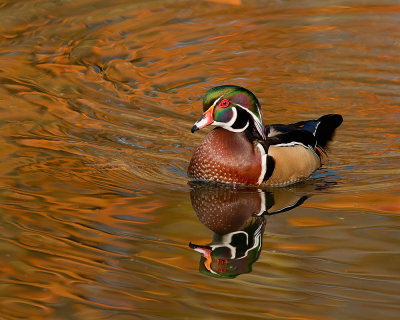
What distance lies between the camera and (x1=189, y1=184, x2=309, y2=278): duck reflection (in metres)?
5.00

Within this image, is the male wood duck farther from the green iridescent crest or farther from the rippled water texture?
the rippled water texture

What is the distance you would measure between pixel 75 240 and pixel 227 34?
19.4ft

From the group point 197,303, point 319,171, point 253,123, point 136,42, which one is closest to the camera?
point 197,303

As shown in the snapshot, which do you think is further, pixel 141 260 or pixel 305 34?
pixel 305 34

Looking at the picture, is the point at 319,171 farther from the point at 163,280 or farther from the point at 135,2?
the point at 135,2

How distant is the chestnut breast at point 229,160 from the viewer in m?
6.59

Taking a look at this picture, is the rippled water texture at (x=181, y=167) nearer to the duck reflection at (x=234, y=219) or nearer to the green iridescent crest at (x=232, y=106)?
the duck reflection at (x=234, y=219)

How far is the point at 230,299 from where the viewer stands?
443 centimetres

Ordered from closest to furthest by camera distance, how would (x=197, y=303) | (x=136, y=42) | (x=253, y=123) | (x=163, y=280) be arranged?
(x=197, y=303) → (x=163, y=280) → (x=253, y=123) → (x=136, y=42)


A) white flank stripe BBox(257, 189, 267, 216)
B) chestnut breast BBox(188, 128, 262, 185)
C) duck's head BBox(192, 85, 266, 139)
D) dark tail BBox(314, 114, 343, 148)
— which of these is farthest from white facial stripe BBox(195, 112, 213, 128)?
dark tail BBox(314, 114, 343, 148)

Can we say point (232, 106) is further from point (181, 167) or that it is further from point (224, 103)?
point (181, 167)

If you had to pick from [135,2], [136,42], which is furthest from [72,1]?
[136,42]

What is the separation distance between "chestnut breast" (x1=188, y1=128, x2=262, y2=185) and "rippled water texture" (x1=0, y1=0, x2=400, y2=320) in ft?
0.40

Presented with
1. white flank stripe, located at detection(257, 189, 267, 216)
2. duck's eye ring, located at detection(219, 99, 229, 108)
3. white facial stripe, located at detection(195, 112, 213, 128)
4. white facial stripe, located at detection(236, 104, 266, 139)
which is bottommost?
white flank stripe, located at detection(257, 189, 267, 216)
